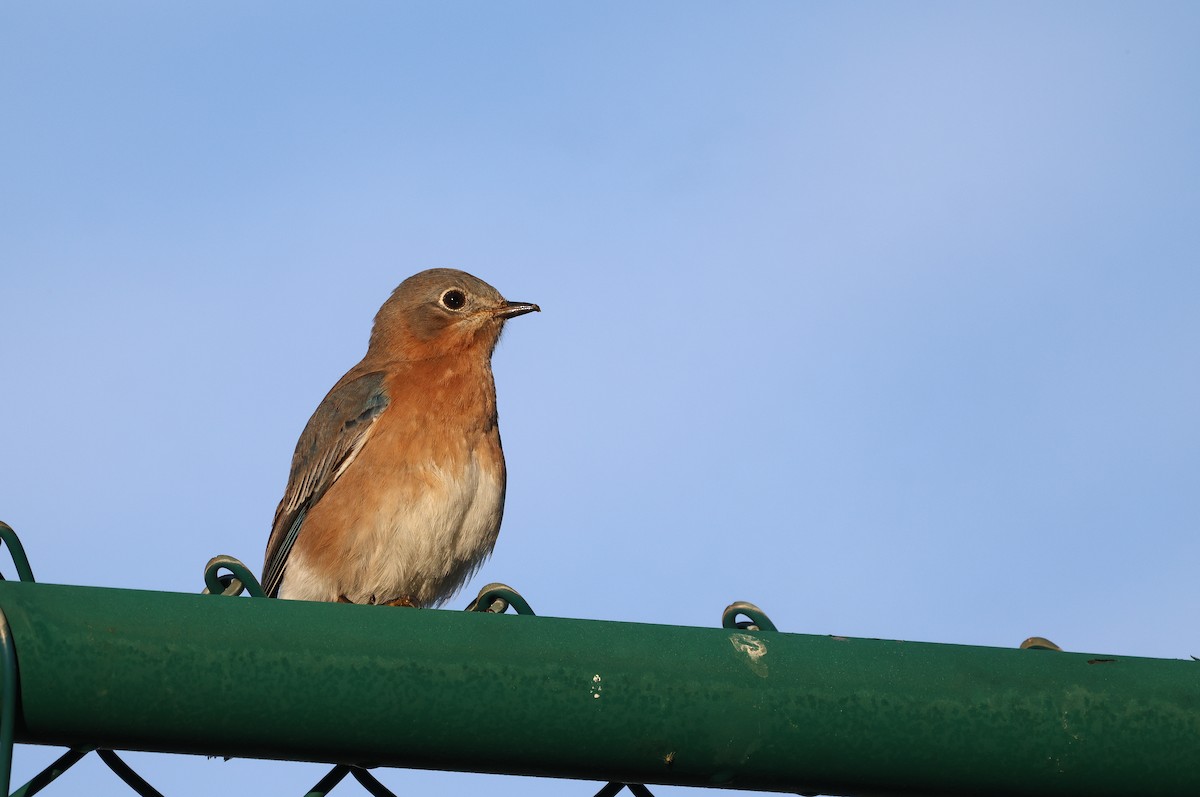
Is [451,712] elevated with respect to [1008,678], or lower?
lower

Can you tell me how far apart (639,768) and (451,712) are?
0.40 metres

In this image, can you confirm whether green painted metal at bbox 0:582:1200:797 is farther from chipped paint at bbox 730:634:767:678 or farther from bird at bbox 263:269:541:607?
bird at bbox 263:269:541:607

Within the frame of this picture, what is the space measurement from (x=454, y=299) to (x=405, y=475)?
1.97 m

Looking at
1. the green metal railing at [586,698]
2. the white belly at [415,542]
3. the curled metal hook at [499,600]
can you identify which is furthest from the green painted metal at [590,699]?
the white belly at [415,542]

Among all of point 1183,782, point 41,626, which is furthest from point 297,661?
point 1183,782

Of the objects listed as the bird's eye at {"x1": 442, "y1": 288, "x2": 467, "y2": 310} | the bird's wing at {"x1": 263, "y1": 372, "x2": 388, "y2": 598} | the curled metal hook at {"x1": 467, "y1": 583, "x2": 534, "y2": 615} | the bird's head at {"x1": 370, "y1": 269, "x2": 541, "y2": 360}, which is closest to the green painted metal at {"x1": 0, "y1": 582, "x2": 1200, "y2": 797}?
the curled metal hook at {"x1": 467, "y1": 583, "x2": 534, "y2": 615}

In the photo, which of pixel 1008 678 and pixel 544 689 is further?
pixel 1008 678

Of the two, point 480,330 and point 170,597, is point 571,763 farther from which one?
point 480,330

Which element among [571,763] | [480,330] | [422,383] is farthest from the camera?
[480,330]

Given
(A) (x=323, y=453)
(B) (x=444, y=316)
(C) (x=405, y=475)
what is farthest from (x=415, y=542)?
(B) (x=444, y=316)

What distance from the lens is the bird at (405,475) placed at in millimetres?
7625

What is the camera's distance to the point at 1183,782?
3.06 m

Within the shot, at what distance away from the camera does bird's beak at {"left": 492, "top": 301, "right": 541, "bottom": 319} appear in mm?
9273

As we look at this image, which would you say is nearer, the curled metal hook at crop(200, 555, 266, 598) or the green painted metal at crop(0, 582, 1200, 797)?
the green painted metal at crop(0, 582, 1200, 797)
